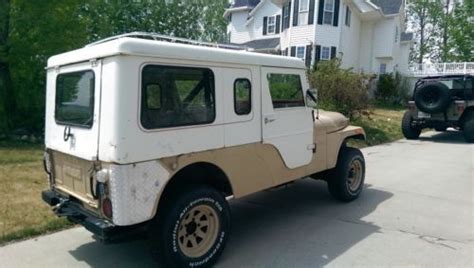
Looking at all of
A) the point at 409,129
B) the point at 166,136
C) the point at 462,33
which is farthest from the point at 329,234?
the point at 462,33

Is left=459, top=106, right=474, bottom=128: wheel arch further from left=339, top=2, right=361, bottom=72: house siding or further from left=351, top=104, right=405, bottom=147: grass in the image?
left=339, top=2, right=361, bottom=72: house siding

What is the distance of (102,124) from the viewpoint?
10.4 ft

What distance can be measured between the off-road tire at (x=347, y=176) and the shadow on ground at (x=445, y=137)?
8.78 metres

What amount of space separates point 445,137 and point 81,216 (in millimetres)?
14147

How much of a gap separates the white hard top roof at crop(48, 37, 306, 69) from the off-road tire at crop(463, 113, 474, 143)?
35.5 feet

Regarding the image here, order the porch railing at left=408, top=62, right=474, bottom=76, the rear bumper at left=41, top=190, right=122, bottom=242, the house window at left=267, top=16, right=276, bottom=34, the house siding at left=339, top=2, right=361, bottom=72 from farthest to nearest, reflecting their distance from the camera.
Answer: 1. the porch railing at left=408, top=62, right=474, bottom=76
2. the house window at left=267, top=16, right=276, bottom=34
3. the house siding at left=339, top=2, right=361, bottom=72
4. the rear bumper at left=41, top=190, right=122, bottom=242

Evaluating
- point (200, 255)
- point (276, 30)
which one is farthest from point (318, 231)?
point (276, 30)

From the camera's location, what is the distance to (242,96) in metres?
4.04

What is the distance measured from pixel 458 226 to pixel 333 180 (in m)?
1.71

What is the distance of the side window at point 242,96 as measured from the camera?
3.97 metres

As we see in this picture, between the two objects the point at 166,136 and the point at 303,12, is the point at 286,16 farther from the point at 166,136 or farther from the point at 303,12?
the point at 166,136

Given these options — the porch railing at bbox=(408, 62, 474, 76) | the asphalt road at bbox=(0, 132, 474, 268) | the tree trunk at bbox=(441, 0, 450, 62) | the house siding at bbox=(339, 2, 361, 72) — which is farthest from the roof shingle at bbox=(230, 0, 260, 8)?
the asphalt road at bbox=(0, 132, 474, 268)

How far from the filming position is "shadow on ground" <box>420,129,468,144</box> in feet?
43.3

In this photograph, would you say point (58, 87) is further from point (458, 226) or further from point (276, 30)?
point (276, 30)
